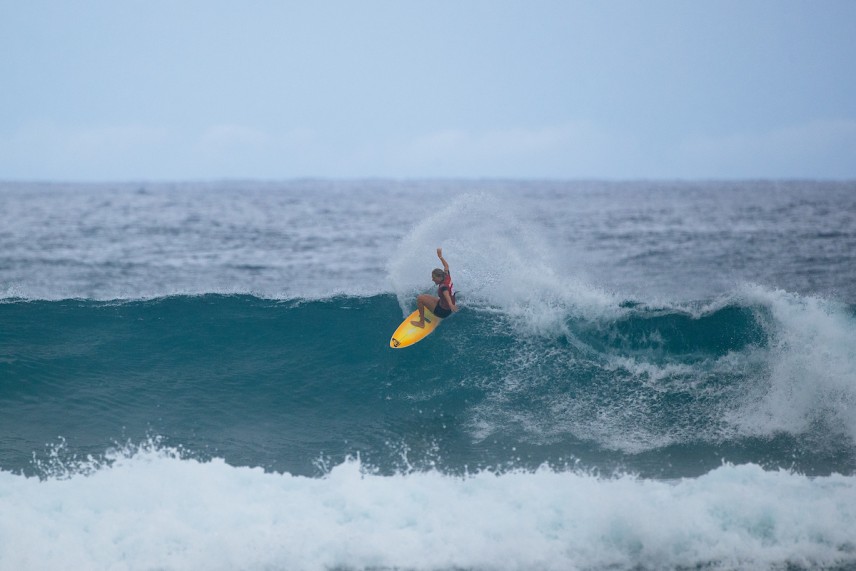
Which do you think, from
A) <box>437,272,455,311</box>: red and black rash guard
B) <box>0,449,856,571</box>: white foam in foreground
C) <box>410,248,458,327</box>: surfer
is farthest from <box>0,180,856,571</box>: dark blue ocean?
<box>437,272,455,311</box>: red and black rash guard

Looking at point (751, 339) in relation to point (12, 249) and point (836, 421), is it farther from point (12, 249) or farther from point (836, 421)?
point (12, 249)

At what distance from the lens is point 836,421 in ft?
29.6

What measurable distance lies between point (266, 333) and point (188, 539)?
17.5 ft

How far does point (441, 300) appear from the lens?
34.6ft

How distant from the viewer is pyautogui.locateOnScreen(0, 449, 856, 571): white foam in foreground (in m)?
6.67

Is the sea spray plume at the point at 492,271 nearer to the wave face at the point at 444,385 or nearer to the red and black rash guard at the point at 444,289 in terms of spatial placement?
the wave face at the point at 444,385

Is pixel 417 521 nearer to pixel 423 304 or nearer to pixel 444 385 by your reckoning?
pixel 444 385

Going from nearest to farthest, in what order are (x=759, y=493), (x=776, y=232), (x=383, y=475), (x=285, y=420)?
(x=759, y=493), (x=383, y=475), (x=285, y=420), (x=776, y=232)

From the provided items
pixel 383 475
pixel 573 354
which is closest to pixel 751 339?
pixel 573 354

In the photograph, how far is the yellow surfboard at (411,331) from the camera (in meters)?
10.8

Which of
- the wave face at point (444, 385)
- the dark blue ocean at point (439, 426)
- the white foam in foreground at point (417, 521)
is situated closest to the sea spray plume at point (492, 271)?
the dark blue ocean at point (439, 426)

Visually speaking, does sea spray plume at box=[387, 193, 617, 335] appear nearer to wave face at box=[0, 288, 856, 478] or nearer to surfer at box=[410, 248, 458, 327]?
wave face at box=[0, 288, 856, 478]

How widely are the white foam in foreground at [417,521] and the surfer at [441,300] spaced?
3.29m

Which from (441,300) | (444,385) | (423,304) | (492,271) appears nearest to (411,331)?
(423,304)
